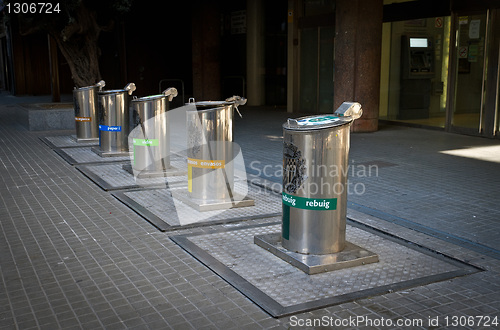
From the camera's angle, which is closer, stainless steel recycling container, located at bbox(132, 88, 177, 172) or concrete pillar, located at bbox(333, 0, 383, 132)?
stainless steel recycling container, located at bbox(132, 88, 177, 172)

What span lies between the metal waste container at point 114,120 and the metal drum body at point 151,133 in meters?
1.35

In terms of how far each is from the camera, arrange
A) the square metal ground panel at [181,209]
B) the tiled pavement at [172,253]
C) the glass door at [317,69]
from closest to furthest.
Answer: the tiled pavement at [172,253]
the square metal ground panel at [181,209]
the glass door at [317,69]

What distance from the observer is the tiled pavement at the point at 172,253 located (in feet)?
11.9

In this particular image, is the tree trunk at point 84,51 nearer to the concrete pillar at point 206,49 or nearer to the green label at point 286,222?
the concrete pillar at point 206,49

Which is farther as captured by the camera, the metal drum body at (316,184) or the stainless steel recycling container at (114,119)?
the stainless steel recycling container at (114,119)

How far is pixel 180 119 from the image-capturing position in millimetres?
15484

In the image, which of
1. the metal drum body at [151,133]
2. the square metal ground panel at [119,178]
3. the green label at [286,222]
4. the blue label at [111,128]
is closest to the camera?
the green label at [286,222]

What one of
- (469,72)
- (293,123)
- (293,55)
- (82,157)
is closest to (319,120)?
(293,123)

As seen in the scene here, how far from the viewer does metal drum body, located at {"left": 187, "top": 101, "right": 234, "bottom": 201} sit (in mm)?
5969

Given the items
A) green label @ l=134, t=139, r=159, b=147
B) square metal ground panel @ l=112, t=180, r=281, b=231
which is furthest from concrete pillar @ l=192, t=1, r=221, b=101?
square metal ground panel @ l=112, t=180, r=281, b=231

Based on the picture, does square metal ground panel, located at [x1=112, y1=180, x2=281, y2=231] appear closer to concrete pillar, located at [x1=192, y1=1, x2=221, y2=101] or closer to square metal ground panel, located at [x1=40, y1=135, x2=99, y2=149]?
square metal ground panel, located at [x1=40, y1=135, x2=99, y2=149]

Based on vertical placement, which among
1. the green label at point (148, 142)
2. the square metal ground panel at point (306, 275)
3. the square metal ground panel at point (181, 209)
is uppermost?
the green label at point (148, 142)

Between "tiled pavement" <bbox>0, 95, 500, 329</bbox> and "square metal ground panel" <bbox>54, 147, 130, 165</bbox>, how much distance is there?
51 centimetres

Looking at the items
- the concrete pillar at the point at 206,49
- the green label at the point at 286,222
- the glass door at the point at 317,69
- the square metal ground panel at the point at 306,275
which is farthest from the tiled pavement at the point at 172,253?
the concrete pillar at the point at 206,49
